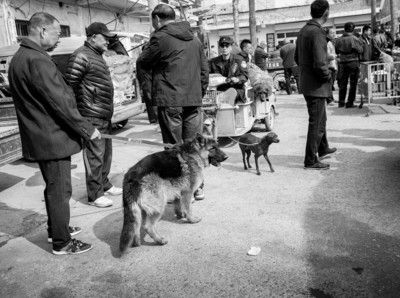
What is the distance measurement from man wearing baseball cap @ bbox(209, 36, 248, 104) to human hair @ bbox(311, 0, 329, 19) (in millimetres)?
2177

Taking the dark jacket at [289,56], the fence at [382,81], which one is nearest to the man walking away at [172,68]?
the fence at [382,81]

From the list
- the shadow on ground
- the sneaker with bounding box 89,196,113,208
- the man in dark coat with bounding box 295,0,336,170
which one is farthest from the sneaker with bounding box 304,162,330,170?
the sneaker with bounding box 89,196,113,208

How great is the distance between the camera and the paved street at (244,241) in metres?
3.01

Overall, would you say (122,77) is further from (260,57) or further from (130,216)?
(130,216)

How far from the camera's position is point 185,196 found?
407 cm

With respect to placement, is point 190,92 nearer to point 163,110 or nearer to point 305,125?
point 163,110

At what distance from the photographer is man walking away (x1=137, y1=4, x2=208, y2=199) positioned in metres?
4.47

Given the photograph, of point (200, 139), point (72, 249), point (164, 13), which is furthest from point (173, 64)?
point (72, 249)

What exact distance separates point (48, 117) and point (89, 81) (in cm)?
140

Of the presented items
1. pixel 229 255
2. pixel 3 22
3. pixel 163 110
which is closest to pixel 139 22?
pixel 3 22

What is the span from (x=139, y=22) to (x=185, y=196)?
2083 centimetres

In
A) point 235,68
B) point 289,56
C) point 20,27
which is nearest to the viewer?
point 235,68

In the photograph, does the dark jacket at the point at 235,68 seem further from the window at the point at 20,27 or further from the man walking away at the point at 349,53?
the window at the point at 20,27

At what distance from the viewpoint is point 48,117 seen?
342 cm
